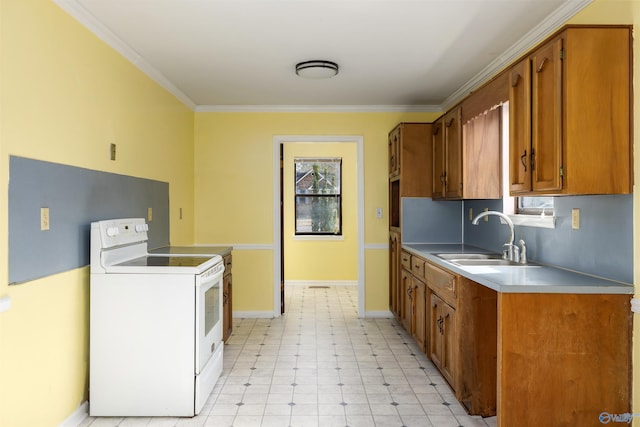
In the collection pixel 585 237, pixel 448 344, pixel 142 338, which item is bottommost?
pixel 448 344

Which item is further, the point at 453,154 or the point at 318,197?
the point at 318,197

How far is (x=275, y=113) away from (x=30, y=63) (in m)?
3.00

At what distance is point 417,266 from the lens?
12.0 feet

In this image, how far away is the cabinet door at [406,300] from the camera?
3848 millimetres

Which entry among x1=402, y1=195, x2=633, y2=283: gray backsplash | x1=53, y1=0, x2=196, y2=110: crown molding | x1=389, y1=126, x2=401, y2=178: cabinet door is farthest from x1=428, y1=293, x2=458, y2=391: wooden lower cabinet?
x1=53, y1=0, x2=196, y2=110: crown molding

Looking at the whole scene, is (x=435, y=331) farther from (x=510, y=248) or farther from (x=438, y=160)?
(x=438, y=160)

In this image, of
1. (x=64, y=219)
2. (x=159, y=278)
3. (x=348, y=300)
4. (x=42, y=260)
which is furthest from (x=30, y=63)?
(x=348, y=300)

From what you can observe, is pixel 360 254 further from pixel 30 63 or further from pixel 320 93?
pixel 30 63

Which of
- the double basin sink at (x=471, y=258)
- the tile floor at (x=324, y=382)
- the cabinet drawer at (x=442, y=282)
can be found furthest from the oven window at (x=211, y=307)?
the double basin sink at (x=471, y=258)

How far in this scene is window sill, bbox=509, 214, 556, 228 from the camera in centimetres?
267

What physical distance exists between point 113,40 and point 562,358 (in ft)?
10.8

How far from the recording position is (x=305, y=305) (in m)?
5.55

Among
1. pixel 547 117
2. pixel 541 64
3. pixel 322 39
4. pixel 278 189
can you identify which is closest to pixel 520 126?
pixel 547 117

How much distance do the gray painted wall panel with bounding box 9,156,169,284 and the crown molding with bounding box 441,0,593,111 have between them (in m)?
2.98
